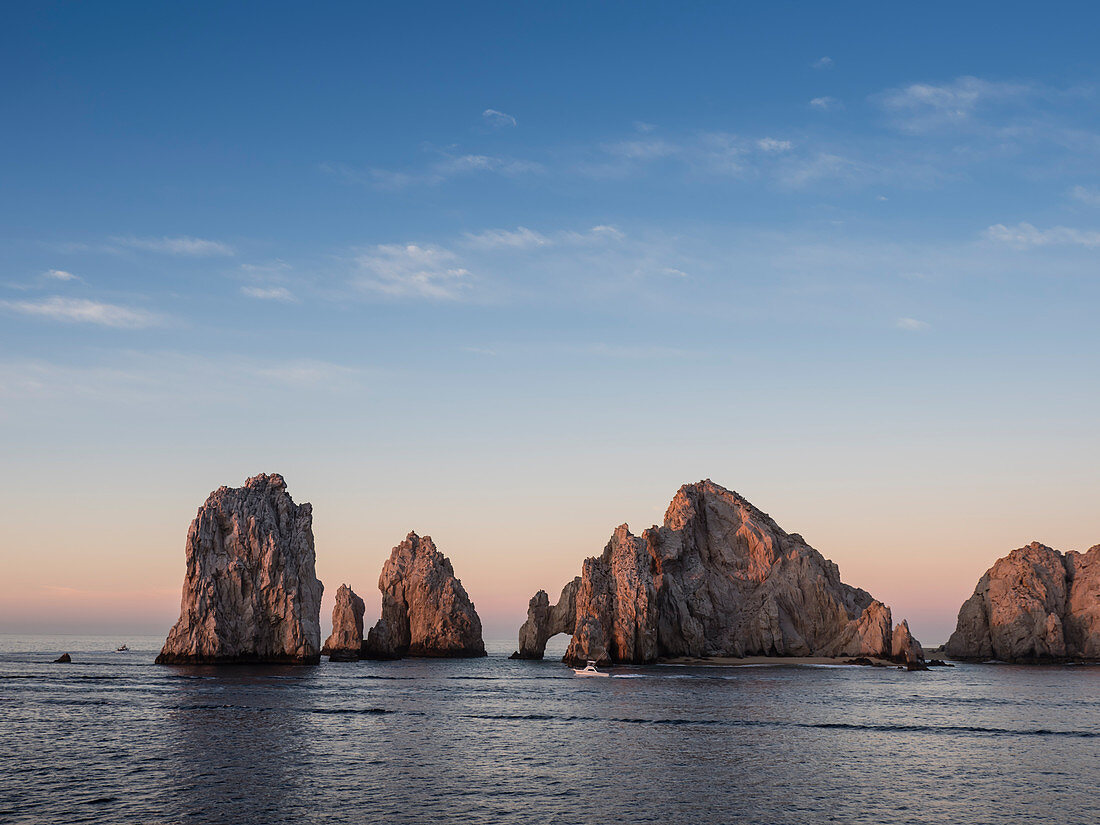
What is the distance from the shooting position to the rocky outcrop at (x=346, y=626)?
6019 inches

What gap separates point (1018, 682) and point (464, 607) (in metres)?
98.4

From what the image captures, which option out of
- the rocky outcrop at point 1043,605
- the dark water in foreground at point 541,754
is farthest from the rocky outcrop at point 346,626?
the rocky outcrop at point 1043,605

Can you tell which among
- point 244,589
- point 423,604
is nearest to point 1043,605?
point 423,604

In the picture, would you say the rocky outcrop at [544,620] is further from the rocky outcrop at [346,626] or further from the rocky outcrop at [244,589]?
the rocky outcrop at [244,589]

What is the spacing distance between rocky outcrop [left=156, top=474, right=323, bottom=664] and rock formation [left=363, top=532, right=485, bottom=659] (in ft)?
143

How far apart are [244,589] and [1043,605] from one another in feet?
411

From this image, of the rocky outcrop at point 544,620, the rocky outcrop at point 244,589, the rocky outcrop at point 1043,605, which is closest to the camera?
the rocky outcrop at point 244,589

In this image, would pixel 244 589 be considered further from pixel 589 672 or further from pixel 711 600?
pixel 711 600

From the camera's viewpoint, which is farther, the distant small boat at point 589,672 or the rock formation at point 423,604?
A: the rock formation at point 423,604

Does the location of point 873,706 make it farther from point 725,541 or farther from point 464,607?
point 464,607

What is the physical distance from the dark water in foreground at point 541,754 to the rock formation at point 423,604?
7625 centimetres

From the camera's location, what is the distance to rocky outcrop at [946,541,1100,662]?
146 metres

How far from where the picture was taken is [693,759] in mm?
47344

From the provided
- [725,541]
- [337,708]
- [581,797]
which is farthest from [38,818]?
[725,541]
